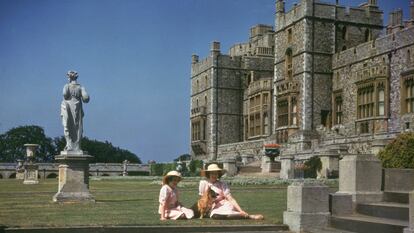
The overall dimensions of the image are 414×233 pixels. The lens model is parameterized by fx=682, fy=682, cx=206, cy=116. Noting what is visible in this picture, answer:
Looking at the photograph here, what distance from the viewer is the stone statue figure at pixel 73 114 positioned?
20.4 meters

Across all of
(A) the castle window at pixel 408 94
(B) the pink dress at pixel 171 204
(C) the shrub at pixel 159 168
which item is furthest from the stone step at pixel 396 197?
(C) the shrub at pixel 159 168

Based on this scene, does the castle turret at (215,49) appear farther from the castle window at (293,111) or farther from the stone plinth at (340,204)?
the stone plinth at (340,204)

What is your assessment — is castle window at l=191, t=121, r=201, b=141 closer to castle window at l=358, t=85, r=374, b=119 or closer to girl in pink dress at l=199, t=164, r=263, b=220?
castle window at l=358, t=85, r=374, b=119

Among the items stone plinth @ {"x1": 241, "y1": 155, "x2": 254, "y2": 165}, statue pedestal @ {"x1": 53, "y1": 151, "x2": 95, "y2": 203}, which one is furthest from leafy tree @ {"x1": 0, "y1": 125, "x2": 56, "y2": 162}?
statue pedestal @ {"x1": 53, "y1": 151, "x2": 95, "y2": 203}

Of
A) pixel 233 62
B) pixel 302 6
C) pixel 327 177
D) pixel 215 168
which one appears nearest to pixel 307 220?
pixel 215 168

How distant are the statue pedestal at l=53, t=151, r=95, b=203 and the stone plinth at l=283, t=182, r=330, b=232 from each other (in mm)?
8490

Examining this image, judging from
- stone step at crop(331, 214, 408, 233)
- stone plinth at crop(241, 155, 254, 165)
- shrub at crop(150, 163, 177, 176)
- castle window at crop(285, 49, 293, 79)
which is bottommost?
shrub at crop(150, 163, 177, 176)

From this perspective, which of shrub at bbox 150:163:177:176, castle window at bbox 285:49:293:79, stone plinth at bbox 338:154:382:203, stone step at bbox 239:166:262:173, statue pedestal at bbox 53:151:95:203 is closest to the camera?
stone plinth at bbox 338:154:382:203

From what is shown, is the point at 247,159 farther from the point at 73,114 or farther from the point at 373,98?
the point at 73,114

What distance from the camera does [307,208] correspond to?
1359cm

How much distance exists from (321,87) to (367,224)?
41842 millimetres

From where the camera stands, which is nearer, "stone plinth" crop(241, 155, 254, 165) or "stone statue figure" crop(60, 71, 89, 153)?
"stone statue figure" crop(60, 71, 89, 153)

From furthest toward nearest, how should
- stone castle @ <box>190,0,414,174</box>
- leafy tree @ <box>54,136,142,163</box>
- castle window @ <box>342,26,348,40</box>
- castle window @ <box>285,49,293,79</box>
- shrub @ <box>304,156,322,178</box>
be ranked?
leafy tree @ <box>54,136,142,163</box> < castle window @ <box>285,49,293,79</box> < castle window @ <box>342,26,348,40</box> < stone castle @ <box>190,0,414,174</box> < shrub @ <box>304,156,322,178</box>

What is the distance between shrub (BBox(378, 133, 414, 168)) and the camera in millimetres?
15381
